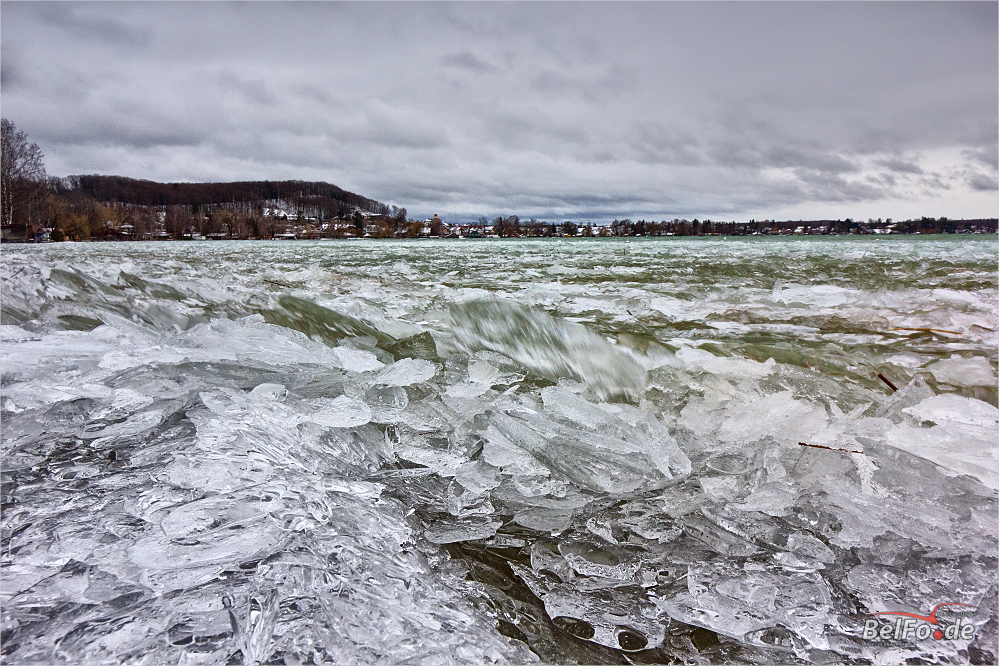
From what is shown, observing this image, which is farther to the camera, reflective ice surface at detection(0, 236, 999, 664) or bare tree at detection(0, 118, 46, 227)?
bare tree at detection(0, 118, 46, 227)

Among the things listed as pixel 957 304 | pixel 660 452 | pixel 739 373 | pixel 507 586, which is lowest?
pixel 507 586

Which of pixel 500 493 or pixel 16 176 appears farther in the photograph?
pixel 16 176

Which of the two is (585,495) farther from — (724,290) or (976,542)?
(724,290)

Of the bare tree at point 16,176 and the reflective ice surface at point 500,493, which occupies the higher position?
the bare tree at point 16,176

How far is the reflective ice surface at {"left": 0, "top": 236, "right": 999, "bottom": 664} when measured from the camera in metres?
0.78

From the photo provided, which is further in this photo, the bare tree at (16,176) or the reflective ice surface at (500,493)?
the bare tree at (16,176)

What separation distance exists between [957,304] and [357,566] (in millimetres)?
3285

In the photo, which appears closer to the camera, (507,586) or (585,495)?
(507,586)

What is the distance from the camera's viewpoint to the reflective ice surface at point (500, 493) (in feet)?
2.55

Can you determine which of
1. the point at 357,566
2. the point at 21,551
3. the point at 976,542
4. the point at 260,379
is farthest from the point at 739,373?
the point at 21,551

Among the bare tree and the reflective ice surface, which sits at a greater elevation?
the bare tree

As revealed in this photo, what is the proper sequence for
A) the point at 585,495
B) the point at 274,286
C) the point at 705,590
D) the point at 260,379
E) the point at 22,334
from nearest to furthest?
the point at 705,590
the point at 585,495
the point at 260,379
the point at 22,334
the point at 274,286

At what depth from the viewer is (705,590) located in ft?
2.85

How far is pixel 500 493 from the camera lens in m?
1.16
